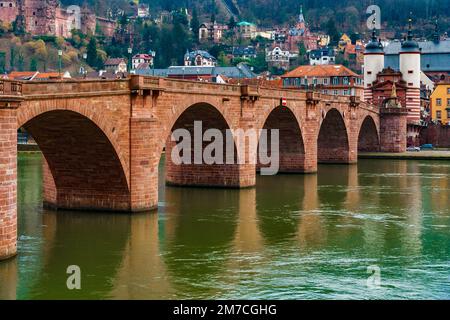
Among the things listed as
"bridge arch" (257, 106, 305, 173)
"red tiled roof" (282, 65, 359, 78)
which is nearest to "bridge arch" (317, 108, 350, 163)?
"bridge arch" (257, 106, 305, 173)

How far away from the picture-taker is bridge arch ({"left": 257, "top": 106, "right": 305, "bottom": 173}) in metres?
70.5

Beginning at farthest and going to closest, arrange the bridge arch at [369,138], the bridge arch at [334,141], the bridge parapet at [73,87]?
the bridge arch at [369,138]
the bridge arch at [334,141]
the bridge parapet at [73,87]

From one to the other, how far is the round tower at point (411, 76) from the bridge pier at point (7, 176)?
92.8m

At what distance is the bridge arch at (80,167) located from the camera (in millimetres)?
40812

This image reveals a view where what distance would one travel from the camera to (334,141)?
287 ft

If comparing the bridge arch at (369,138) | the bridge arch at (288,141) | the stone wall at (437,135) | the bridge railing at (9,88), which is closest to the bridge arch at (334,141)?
the bridge arch at (288,141)

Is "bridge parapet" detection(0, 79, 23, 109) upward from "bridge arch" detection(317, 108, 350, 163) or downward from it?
upward

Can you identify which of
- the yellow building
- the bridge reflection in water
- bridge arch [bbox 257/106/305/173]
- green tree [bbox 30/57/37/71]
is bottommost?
the bridge reflection in water

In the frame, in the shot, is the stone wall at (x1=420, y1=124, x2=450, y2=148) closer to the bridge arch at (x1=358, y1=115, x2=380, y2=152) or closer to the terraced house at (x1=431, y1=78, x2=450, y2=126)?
the terraced house at (x1=431, y1=78, x2=450, y2=126)

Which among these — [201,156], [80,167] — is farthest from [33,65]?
[80,167]

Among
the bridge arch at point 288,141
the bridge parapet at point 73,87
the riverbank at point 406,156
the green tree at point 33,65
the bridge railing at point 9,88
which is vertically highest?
the green tree at point 33,65

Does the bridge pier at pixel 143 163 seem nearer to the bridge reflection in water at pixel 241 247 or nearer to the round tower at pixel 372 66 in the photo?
the bridge reflection in water at pixel 241 247

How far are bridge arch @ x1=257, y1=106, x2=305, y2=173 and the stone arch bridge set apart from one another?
218 inches

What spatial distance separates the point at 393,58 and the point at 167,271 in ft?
431
